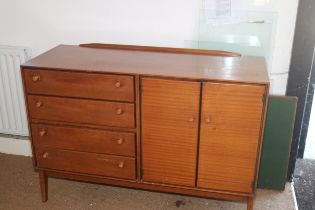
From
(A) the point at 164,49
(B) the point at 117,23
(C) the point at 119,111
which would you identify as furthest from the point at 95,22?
(C) the point at 119,111

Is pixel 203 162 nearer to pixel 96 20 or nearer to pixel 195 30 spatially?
pixel 195 30

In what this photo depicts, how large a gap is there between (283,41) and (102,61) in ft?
3.40

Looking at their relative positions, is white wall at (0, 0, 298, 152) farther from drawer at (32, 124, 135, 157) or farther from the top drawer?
drawer at (32, 124, 135, 157)

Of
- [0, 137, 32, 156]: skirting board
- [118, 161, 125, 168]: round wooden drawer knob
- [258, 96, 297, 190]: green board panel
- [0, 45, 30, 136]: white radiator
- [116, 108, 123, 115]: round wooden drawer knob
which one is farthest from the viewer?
[0, 137, 32, 156]: skirting board

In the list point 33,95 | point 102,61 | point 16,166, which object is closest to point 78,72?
Result: point 102,61

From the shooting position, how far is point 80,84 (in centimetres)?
191

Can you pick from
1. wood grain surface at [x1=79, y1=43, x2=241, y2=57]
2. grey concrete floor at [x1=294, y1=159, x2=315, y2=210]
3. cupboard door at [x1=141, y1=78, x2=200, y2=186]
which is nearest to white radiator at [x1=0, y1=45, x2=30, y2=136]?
wood grain surface at [x1=79, y1=43, x2=241, y2=57]

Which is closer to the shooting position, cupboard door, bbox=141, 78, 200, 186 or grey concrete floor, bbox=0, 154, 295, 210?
cupboard door, bbox=141, 78, 200, 186

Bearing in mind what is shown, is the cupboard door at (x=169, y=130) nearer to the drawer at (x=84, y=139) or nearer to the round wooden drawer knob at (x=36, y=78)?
the drawer at (x=84, y=139)

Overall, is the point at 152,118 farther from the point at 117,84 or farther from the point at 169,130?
the point at 117,84

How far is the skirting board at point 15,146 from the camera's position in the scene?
2.73 metres

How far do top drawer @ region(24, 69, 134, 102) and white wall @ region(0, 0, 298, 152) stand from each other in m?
0.53

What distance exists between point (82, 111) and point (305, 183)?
1.54 metres

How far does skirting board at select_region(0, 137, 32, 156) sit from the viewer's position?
2729 mm
